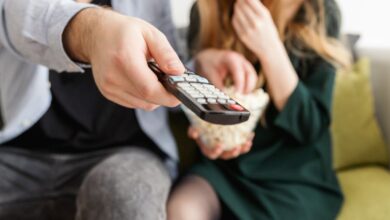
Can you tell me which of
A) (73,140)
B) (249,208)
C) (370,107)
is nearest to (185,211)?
(249,208)

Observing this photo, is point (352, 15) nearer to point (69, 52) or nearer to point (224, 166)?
point (224, 166)

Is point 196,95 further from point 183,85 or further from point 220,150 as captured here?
point 220,150

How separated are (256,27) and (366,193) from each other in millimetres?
373

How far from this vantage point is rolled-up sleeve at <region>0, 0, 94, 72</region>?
50cm

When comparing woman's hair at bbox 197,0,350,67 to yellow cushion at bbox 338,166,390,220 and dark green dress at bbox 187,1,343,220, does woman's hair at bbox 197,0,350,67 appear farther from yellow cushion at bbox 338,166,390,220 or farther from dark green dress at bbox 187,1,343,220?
yellow cushion at bbox 338,166,390,220

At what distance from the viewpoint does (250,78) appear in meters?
0.75

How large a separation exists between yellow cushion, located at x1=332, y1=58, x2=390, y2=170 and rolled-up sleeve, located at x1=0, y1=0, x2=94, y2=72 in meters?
0.64

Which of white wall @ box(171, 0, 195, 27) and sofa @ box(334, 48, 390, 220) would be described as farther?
white wall @ box(171, 0, 195, 27)

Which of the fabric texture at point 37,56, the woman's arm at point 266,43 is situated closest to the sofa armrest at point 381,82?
the woman's arm at point 266,43

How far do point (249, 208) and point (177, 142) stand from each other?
0.72ft

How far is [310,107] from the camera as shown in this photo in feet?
2.62

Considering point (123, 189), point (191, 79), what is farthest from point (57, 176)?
point (191, 79)

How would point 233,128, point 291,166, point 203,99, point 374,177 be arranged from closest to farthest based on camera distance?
point 203,99 → point 233,128 → point 291,166 → point 374,177

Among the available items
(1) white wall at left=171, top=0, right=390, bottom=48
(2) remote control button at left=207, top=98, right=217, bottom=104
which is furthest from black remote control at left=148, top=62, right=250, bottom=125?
(1) white wall at left=171, top=0, right=390, bottom=48
